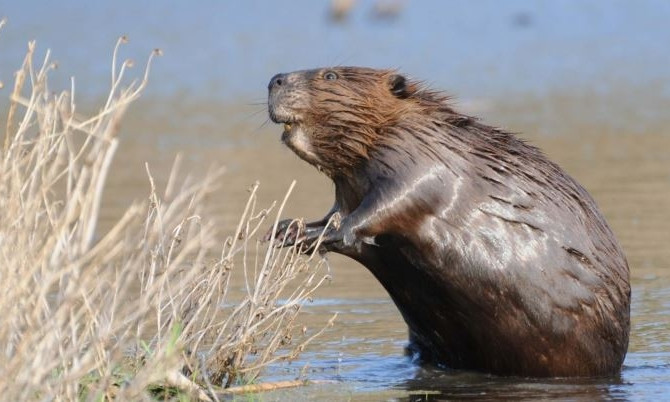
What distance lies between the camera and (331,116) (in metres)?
6.75

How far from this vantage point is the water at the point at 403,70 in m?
7.11

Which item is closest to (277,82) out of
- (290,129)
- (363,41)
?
(290,129)

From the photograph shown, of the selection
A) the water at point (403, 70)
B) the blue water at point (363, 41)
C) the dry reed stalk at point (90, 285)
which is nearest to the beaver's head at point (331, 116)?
the water at point (403, 70)

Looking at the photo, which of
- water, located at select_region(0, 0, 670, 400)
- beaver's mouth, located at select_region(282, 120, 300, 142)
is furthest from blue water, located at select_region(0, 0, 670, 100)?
beaver's mouth, located at select_region(282, 120, 300, 142)

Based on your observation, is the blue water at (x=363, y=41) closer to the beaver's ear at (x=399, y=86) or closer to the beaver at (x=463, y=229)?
the beaver's ear at (x=399, y=86)

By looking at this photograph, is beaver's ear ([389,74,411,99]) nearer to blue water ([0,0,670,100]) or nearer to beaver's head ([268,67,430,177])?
beaver's head ([268,67,430,177])

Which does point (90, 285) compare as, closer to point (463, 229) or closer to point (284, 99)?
point (284, 99)

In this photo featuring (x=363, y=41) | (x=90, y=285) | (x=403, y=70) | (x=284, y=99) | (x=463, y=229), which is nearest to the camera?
(x=90, y=285)

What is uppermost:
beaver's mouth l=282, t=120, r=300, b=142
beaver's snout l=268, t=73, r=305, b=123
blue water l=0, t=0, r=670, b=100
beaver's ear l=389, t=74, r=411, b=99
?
blue water l=0, t=0, r=670, b=100

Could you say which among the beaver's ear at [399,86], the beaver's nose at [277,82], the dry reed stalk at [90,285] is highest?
the beaver's ear at [399,86]

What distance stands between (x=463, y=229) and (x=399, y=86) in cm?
75

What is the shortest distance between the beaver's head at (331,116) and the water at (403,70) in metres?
0.42

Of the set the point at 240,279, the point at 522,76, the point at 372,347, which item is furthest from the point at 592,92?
the point at 372,347

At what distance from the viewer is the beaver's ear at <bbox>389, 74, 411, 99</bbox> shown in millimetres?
6875
